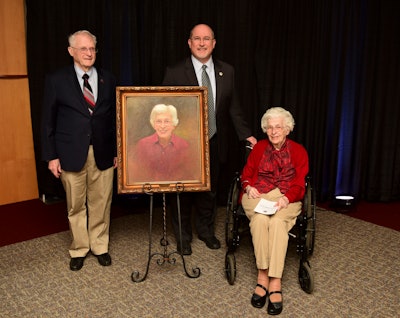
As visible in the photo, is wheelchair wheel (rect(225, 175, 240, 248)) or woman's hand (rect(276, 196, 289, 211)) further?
wheelchair wheel (rect(225, 175, 240, 248))

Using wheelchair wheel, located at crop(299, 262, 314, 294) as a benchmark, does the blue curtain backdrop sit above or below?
above

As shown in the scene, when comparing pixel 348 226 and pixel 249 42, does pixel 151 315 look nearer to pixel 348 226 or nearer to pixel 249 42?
pixel 348 226

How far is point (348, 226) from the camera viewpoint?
401cm

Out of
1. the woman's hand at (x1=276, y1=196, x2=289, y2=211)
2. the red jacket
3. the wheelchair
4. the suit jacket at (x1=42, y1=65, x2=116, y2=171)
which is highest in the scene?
the suit jacket at (x1=42, y1=65, x2=116, y2=171)

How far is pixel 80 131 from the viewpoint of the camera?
9.66 ft

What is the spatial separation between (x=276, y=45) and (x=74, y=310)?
9.99ft

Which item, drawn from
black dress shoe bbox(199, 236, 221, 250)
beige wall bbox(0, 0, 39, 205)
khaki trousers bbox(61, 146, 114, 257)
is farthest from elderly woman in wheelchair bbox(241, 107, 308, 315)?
beige wall bbox(0, 0, 39, 205)

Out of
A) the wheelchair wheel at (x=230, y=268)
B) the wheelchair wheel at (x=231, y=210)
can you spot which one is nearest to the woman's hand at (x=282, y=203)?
the wheelchair wheel at (x=231, y=210)

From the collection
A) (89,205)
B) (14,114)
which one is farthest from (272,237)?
(14,114)

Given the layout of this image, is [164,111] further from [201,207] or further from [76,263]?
[76,263]

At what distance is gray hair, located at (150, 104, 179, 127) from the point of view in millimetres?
2871

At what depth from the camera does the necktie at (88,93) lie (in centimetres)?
295

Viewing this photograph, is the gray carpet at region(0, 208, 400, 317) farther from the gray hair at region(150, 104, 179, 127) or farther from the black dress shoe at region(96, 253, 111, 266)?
the gray hair at region(150, 104, 179, 127)

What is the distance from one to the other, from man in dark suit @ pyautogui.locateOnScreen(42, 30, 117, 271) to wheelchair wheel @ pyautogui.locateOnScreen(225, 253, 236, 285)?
0.84m
